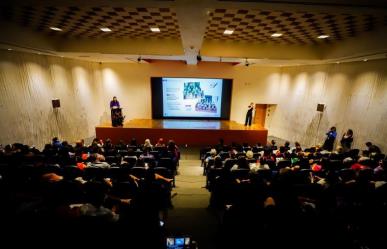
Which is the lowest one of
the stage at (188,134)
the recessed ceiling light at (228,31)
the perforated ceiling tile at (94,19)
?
the stage at (188,134)

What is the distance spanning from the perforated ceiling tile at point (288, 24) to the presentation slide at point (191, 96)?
528 cm

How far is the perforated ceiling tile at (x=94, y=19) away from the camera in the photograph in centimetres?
454

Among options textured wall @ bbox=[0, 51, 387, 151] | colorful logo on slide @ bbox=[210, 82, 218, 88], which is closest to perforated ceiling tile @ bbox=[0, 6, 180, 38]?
textured wall @ bbox=[0, 51, 387, 151]

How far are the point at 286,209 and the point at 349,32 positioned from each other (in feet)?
19.4

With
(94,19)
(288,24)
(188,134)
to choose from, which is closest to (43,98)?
(94,19)

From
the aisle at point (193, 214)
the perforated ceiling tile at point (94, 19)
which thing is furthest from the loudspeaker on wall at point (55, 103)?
the aisle at point (193, 214)

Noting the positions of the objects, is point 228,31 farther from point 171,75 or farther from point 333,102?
point 171,75

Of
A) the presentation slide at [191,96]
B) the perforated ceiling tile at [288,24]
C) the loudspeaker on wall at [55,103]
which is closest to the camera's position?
the perforated ceiling tile at [288,24]

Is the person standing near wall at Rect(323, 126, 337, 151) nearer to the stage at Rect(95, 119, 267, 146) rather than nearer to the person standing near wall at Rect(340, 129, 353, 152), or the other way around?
the person standing near wall at Rect(340, 129, 353, 152)

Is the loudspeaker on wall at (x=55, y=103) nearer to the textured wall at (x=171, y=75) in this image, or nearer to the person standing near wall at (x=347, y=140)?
the textured wall at (x=171, y=75)

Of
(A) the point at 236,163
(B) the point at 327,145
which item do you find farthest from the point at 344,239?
(B) the point at 327,145

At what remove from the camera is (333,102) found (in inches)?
347

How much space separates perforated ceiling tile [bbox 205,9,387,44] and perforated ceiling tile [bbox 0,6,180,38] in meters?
1.31

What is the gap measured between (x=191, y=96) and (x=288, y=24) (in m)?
7.58
